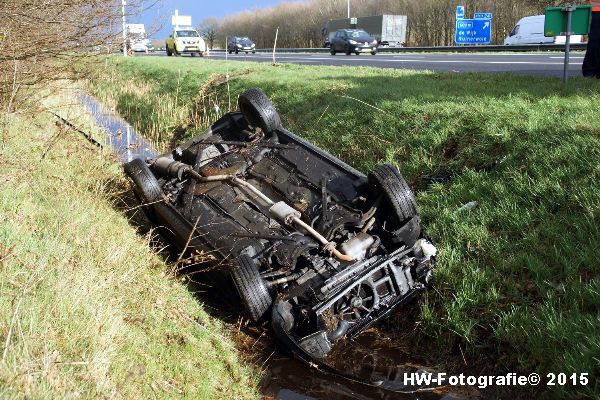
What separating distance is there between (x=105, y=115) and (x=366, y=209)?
8713 mm

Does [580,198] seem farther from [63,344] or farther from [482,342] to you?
[63,344]

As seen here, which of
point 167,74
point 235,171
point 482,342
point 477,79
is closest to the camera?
point 482,342

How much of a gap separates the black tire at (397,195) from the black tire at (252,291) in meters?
1.26

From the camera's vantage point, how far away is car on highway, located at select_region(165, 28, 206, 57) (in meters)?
29.8

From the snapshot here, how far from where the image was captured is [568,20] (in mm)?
7488

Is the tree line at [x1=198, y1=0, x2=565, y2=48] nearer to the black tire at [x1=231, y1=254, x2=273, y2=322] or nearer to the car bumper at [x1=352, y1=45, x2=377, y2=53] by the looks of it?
the car bumper at [x1=352, y1=45, x2=377, y2=53]

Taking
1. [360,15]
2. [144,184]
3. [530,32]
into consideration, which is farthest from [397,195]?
[360,15]

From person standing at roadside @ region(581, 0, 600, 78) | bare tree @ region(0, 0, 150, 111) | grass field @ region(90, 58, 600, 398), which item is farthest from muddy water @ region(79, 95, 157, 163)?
person standing at roadside @ region(581, 0, 600, 78)

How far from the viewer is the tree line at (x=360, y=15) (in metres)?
31.0

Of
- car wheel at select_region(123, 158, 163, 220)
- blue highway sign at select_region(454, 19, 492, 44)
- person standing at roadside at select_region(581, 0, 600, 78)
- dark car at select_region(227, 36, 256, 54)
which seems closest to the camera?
car wheel at select_region(123, 158, 163, 220)

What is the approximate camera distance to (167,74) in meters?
16.3

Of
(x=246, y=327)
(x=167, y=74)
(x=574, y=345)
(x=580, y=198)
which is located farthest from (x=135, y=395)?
(x=167, y=74)

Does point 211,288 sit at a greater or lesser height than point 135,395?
lesser

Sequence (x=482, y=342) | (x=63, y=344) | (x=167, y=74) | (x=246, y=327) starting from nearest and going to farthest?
(x=63, y=344) < (x=482, y=342) < (x=246, y=327) < (x=167, y=74)
